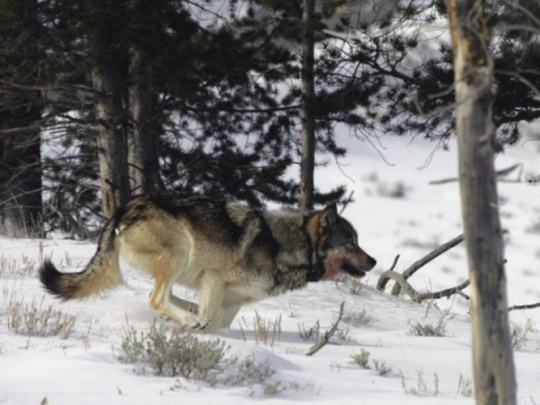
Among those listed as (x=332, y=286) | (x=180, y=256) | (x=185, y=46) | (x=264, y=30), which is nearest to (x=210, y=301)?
(x=180, y=256)

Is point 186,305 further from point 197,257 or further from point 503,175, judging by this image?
point 503,175

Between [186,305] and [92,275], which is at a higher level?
[92,275]

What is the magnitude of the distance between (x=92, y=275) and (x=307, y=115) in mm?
6578

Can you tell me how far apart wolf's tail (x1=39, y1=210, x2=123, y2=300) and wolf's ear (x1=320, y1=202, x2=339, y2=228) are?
184 centimetres

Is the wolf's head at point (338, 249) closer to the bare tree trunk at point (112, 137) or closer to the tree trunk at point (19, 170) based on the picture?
the bare tree trunk at point (112, 137)

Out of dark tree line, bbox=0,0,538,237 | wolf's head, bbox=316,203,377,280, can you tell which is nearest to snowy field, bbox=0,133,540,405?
wolf's head, bbox=316,203,377,280

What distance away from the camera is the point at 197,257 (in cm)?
745

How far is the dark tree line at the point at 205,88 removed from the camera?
12.1 metres

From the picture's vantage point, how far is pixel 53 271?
23.9ft

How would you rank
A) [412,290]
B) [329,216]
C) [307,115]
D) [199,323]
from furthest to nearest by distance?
[307,115] < [412,290] < [329,216] < [199,323]

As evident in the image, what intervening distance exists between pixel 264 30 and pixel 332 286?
15.0ft

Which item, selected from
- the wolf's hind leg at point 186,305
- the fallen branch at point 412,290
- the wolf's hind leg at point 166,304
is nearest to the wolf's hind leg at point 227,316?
the wolf's hind leg at point 166,304

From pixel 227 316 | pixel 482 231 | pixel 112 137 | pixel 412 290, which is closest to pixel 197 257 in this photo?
pixel 227 316

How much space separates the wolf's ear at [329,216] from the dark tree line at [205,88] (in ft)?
11.7
